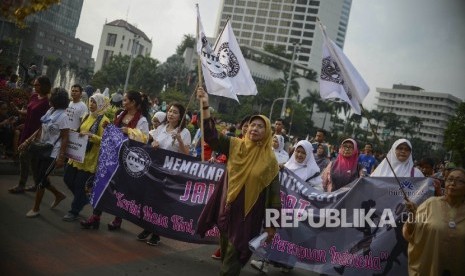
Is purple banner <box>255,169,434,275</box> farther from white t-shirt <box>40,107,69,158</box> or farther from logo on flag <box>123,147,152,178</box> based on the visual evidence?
white t-shirt <box>40,107,69,158</box>

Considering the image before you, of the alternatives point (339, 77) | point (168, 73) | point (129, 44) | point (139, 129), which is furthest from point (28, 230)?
point (129, 44)

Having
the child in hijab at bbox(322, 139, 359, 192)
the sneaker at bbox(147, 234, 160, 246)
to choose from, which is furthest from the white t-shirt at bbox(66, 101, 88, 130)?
the child in hijab at bbox(322, 139, 359, 192)

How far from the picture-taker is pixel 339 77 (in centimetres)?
524

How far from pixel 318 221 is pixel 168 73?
65.9 meters

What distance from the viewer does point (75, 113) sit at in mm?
5215

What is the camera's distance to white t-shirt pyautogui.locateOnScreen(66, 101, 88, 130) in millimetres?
5176

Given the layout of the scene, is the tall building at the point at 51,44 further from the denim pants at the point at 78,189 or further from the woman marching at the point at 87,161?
the denim pants at the point at 78,189

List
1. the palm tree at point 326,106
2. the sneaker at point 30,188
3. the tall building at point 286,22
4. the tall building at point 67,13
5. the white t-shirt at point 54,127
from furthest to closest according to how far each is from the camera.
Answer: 1. the tall building at point 286,22
2. the palm tree at point 326,106
3. the tall building at point 67,13
4. the sneaker at point 30,188
5. the white t-shirt at point 54,127

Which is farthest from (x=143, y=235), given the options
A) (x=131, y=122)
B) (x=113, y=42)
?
(x=113, y=42)

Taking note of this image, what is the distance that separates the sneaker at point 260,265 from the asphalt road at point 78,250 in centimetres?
7

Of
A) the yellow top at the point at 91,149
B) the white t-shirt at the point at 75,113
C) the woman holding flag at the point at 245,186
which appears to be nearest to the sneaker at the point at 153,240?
the yellow top at the point at 91,149

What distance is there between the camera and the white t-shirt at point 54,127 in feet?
16.4

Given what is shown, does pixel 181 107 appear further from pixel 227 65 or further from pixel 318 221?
pixel 318 221

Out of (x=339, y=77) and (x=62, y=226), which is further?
(x=339, y=77)
